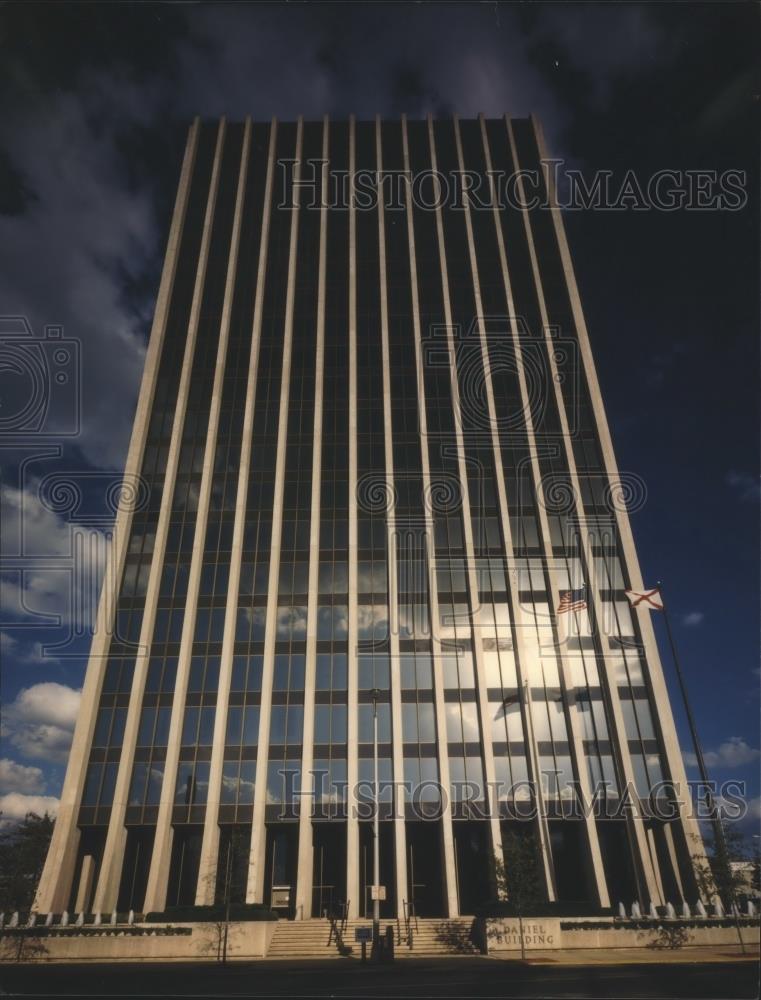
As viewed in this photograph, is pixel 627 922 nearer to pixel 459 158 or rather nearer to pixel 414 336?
pixel 414 336

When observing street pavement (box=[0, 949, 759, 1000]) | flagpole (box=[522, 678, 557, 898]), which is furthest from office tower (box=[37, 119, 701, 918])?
street pavement (box=[0, 949, 759, 1000])

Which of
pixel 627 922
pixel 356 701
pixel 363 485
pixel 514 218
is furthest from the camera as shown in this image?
pixel 514 218

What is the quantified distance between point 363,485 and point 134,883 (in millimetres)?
31952

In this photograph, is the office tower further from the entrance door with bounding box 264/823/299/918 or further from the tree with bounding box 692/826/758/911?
the tree with bounding box 692/826/758/911

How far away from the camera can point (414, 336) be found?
55.9 metres

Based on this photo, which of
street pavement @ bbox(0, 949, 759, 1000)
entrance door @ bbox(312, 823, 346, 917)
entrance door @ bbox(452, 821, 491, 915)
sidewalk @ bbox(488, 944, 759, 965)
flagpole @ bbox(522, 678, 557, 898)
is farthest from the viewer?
entrance door @ bbox(452, 821, 491, 915)

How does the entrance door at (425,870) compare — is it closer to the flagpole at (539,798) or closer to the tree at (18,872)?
the flagpole at (539,798)

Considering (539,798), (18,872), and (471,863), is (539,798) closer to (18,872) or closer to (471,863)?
(471,863)

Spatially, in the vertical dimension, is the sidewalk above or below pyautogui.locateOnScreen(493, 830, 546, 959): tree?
below

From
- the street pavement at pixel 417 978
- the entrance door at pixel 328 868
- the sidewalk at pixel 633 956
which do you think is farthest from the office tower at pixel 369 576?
the street pavement at pixel 417 978

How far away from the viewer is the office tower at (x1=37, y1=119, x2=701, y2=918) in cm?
3997

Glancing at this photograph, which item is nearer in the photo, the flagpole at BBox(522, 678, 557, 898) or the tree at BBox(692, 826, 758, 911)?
the tree at BBox(692, 826, 758, 911)

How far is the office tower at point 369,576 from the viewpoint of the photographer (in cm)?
3997

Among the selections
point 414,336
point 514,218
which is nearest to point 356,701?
point 414,336
